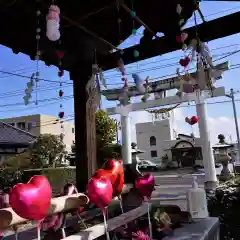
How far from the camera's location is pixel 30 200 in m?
1.32

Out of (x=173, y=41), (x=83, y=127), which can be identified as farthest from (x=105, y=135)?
(x=173, y=41)

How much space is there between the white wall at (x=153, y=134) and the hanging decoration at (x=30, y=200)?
32456mm

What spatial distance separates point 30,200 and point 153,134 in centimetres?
3358

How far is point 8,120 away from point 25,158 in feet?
67.8

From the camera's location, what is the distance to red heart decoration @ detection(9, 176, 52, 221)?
1315 millimetres

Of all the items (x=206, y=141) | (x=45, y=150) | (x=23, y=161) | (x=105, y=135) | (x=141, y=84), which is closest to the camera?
(x=141, y=84)

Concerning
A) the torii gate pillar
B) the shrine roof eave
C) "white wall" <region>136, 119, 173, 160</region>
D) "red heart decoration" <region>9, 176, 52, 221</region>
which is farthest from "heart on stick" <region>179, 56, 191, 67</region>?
"white wall" <region>136, 119, 173, 160</region>

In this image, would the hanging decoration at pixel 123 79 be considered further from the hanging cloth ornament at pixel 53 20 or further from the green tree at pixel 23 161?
the green tree at pixel 23 161

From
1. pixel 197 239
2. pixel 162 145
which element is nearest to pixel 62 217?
pixel 197 239

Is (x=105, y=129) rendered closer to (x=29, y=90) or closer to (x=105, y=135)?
(x=105, y=135)

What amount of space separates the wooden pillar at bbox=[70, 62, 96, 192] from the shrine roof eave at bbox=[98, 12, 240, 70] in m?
0.29

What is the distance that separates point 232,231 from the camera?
10.4 feet

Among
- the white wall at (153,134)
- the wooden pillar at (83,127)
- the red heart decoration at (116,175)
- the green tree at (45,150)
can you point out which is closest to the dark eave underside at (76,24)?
the wooden pillar at (83,127)

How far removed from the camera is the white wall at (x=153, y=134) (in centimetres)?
3378
